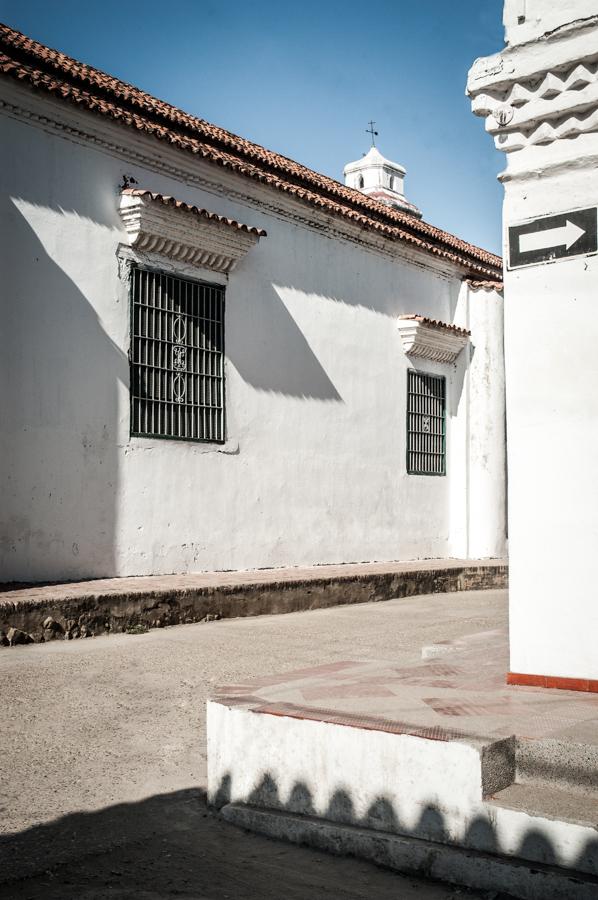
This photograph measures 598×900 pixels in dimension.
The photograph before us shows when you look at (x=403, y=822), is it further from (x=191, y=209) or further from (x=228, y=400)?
(x=228, y=400)

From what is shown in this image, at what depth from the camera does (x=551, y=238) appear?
13.9ft

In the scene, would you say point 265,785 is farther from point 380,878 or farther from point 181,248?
point 181,248

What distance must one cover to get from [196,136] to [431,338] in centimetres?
480

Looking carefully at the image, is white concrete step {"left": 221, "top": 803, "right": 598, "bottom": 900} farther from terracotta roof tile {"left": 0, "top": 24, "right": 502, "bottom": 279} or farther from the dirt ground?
terracotta roof tile {"left": 0, "top": 24, "right": 502, "bottom": 279}

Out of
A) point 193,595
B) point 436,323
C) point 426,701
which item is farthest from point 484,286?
point 426,701

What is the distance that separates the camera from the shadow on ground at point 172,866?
2936 millimetres

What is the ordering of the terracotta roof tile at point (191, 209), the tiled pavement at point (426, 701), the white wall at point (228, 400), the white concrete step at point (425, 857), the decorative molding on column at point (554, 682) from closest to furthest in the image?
the white concrete step at point (425, 857) → the tiled pavement at point (426, 701) → the decorative molding on column at point (554, 682) → the white wall at point (228, 400) → the terracotta roof tile at point (191, 209)

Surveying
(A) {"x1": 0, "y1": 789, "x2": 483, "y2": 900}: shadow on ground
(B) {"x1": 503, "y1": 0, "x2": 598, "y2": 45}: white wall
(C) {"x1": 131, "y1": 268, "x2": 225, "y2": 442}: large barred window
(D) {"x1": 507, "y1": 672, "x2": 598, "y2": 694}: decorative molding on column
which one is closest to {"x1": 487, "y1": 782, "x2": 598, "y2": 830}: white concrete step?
(A) {"x1": 0, "y1": 789, "x2": 483, "y2": 900}: shadow on ground

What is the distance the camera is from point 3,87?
28.8 ft

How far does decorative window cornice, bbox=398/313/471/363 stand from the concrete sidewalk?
11.0ft

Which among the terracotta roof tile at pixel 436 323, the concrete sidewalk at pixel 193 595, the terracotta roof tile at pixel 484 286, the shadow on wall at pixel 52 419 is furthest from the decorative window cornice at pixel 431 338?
the shadow on wall at pixel 52 419

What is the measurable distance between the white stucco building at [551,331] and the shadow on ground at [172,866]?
138 cm

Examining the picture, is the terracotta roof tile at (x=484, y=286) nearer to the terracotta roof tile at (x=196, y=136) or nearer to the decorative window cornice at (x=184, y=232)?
the terracotta roof tile at (x=196, y=136)

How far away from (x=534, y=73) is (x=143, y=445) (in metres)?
6.49
